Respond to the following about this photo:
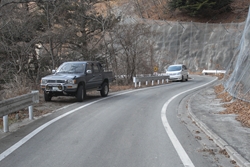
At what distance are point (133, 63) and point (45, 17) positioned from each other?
9265 mm

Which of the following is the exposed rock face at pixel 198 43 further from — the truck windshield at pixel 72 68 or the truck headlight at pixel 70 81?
the truck headlight at pixel 70 81

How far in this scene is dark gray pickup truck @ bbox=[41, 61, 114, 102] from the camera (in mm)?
12461

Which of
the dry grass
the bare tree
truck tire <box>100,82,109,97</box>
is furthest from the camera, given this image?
the bare tree

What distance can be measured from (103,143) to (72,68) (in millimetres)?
8386

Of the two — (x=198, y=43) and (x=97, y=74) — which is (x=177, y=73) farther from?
(x=198, y=43)

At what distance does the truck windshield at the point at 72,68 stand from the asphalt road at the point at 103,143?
14.4 ft

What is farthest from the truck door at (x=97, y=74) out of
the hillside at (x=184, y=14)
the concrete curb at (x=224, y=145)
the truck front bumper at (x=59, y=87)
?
the hillside at (x=184, y=14)

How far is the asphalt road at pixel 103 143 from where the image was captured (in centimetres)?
512

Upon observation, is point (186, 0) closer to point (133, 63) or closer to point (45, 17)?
point (133, 63)

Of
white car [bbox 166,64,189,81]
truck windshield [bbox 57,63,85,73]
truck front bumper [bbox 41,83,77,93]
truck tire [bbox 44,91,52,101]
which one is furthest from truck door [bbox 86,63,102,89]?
white car [bbox 166,64,189,81]

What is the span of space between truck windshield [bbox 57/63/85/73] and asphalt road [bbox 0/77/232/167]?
4.39 metres

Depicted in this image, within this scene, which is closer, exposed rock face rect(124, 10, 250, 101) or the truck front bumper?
the truck front bumper

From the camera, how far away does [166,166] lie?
4.88m

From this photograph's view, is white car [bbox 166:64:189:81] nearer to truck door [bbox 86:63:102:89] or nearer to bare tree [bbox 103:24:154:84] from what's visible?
bare tree [bbox 103:24:154:84]
